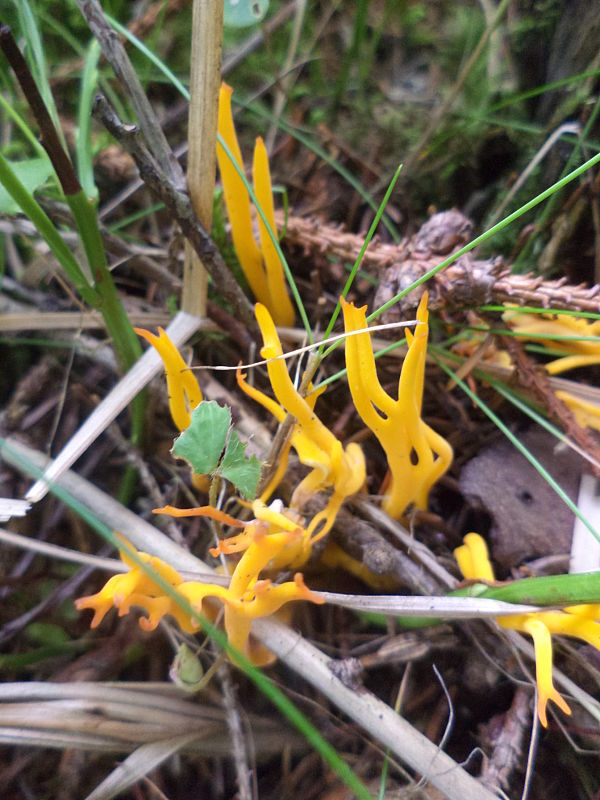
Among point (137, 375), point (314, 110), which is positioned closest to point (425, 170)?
point (314, 110)

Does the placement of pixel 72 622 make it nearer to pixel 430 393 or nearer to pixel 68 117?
pixel 430 393

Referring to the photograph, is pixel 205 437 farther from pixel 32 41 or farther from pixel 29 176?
pixel 32 41

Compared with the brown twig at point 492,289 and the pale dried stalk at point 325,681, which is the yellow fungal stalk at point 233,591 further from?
the brown twig at point 492,289

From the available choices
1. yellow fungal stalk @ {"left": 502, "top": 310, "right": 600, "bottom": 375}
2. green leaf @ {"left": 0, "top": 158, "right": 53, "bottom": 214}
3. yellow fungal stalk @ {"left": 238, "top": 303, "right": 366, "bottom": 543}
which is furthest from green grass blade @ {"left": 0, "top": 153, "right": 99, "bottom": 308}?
yellow fungal stalk @ {"left": 502, "top": 310, "right": 600, "bottom": 375}

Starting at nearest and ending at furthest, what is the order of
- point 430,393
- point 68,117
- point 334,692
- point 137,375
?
point 334,692
point 137,375
point 430,393
point 68,117

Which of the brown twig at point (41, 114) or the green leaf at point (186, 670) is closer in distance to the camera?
the brown twig at point (41, 114)

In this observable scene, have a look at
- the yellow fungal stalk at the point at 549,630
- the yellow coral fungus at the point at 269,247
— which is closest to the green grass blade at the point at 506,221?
the yellow coral fungus at the point at 269,247

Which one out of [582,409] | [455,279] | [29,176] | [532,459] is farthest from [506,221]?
[29,176]
